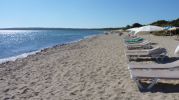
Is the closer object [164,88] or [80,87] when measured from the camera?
[164,88]

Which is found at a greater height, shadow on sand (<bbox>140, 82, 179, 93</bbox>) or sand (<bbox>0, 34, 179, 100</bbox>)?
shadow on sand (<bbox>140, 82, 179, 93</bbox>)

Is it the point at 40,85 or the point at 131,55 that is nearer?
the point at 40,85

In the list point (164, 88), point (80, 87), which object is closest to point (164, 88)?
point (164, 88)

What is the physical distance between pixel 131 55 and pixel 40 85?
5.35 m

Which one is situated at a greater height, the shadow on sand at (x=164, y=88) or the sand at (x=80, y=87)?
the shadow on sand at (x=164, y=88)

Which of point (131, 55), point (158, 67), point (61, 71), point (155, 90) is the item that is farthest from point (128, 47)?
point (155, 90)

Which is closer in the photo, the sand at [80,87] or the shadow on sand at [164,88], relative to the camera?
the sand at [80,87]

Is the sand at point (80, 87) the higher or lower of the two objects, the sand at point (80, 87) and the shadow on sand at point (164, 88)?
the lower

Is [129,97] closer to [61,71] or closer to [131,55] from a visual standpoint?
[61,71]

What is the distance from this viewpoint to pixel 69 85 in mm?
8016

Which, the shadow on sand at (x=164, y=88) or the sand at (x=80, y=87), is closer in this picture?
the sand at (x=80, y=87)

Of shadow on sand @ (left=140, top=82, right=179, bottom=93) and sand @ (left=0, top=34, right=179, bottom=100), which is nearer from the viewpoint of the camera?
sand @ (left=0, top=34, right=179, bottom=100)

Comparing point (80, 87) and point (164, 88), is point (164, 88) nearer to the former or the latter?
point (164, 88)

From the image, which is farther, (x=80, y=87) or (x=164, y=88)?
(x=80, y=87)
